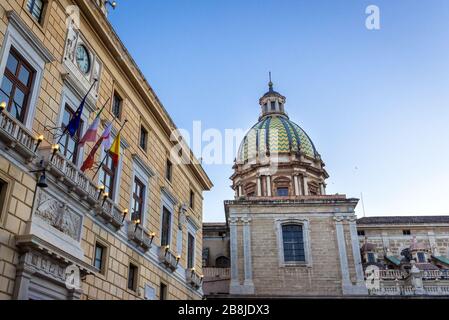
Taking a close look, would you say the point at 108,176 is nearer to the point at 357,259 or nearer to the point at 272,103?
the point at 357,259

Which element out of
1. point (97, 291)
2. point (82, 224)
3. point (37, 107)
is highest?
point (37, 107)

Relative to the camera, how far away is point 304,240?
131ft

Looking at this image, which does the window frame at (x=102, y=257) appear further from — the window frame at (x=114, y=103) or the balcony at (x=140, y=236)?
the window frame at (x=114, y=103)

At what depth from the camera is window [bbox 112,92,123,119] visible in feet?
56.4

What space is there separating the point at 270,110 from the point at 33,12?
5331cm

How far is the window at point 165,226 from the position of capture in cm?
2027

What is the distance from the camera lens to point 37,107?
12.1 m

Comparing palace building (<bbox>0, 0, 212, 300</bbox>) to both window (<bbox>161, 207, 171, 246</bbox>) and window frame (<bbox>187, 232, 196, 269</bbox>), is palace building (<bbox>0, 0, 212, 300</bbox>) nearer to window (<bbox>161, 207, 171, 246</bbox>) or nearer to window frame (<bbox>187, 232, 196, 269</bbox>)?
window (<bbox>161, 207, 171, 246</bbox>)

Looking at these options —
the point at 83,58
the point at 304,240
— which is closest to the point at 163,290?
the point at 83,58

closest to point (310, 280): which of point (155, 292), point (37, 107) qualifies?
point (155, 292)

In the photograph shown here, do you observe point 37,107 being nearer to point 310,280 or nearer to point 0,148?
point 0,148

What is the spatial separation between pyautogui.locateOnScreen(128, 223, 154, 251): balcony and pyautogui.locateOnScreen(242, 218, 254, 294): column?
2168 cm

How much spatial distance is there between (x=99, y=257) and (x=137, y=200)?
3.86m

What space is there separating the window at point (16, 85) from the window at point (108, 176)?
4.24 m
